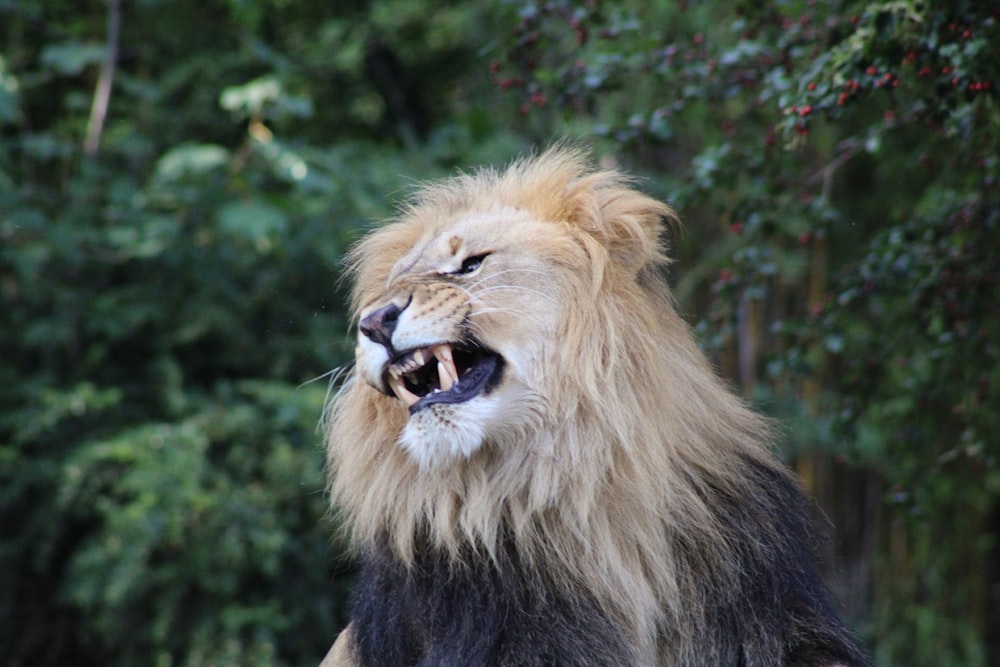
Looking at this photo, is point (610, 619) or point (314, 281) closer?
point (610, 619)

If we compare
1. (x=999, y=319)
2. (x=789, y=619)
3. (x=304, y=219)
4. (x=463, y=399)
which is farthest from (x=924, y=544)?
(x=463, y=399)

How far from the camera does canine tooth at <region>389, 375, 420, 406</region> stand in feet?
8.59

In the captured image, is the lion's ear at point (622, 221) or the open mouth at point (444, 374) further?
the lion's ear at point (622, 221)

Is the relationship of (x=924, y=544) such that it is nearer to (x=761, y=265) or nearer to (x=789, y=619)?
(x=761, y=265)

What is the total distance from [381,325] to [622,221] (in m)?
0.64

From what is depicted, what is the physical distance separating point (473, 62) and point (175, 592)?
14.9 ft

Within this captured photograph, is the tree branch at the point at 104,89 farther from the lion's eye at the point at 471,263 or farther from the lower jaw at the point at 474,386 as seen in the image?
the lower jaw at the point at 474,386

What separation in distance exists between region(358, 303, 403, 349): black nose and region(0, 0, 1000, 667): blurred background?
1.37m

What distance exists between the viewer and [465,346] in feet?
8.57

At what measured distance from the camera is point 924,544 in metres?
6.87

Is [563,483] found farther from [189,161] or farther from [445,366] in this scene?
[189,161]

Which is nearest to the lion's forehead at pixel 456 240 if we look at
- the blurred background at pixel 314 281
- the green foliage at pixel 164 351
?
the blurred background at pixel 314 281

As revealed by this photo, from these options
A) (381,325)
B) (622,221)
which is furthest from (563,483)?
(622,221)

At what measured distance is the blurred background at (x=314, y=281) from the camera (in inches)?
149
